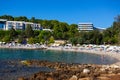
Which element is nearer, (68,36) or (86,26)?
(68,36)

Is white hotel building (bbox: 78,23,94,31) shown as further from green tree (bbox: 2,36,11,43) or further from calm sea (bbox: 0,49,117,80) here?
calm sea (bbox: 0,49,117,80)

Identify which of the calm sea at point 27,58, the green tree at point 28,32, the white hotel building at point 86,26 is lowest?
the calm sea at point 27,58

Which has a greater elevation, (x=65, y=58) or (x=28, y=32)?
(x=28, y=32)

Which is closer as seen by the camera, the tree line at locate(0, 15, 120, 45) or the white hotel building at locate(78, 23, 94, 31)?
the tree line at locate(0, 15, 120, 45)

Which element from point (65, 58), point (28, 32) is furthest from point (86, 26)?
point (65, 58)

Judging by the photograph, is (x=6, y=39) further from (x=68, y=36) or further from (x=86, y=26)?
(x=86, y=26)

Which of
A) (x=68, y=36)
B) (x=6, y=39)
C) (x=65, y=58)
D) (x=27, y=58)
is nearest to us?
(x=27, y=58)

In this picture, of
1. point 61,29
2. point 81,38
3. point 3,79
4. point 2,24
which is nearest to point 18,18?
point 2,24

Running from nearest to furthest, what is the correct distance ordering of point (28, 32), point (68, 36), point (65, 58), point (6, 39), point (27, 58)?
point (27, 58)
point (65, 58)
point (6, 39)
point (68, 36)
point (28, 32)

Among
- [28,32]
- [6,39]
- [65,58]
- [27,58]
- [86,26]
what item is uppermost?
[86,26]

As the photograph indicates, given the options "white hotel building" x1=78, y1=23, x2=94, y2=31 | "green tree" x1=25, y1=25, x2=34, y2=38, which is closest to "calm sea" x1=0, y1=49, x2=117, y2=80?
"green tree" x1=25, y1=25, x2=34, y2=38

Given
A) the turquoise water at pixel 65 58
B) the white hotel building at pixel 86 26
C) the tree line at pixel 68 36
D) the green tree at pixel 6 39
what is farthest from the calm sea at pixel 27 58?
the white hotel building at pixel 86 26

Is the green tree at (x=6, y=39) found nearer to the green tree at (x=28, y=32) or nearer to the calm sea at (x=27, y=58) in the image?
the green tree at (x=28, y=32)

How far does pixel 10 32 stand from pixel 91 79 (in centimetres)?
10123
